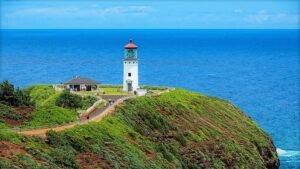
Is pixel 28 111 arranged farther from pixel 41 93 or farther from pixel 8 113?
pixel 41 93

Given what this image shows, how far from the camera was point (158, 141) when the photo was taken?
58.0m

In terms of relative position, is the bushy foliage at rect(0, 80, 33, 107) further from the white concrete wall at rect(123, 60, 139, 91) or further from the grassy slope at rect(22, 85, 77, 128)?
the white concrete wall at rect(123, 60, 139, 91)

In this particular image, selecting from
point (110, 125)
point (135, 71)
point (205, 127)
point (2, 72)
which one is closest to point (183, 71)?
point (2, 72)

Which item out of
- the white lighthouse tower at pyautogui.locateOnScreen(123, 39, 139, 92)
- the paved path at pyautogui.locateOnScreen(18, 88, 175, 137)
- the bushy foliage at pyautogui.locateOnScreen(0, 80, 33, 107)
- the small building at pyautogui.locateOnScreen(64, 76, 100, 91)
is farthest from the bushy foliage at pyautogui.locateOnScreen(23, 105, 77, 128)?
the white lighthouse tower at pyautogui.locateOnScreen(123, 39, 139, 92)

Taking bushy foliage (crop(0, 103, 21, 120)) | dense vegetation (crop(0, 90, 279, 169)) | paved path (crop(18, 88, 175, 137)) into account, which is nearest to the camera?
dense vegetation (crop(0, 90, 279, 169))

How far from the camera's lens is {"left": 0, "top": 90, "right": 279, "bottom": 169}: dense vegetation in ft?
141

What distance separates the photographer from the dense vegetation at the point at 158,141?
42844mm

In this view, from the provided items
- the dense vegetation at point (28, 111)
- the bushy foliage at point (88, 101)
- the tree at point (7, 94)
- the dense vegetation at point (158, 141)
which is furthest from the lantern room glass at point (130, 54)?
the tree at point (7, 94)

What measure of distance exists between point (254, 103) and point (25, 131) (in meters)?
81.6

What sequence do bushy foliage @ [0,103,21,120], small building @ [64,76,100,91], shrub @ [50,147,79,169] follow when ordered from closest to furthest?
shrub @ [50,147,79,169]
bushy foliage @ [0,103,21,120]
small building @ [64,76,100,91]

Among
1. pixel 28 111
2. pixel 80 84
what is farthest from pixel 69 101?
pixel 80 84

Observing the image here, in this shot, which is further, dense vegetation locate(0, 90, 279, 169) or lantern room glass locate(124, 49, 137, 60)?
lantern room glass locate(124, 49, 137, 60)

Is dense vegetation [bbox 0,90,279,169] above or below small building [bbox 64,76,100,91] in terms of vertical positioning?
below

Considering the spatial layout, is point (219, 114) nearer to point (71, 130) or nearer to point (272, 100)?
point (71, 130)
